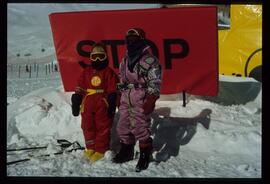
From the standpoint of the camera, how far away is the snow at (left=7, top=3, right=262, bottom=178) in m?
4.56

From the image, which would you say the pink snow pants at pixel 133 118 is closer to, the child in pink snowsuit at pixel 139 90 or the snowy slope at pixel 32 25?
the child in pink snowsuit at pixel 139 90

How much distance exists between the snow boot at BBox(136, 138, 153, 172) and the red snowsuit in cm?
46

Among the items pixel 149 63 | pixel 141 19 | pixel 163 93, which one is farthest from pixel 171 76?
pixel 149 63

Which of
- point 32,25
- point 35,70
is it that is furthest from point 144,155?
point 35,70

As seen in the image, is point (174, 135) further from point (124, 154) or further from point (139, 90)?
point (139, 90)

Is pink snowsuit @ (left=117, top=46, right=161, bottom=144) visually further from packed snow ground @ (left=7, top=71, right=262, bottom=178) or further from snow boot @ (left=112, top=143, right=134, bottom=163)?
packed snow ground @ (left=7, top=71, right=262, bottom=178)

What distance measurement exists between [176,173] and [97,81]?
132 cm

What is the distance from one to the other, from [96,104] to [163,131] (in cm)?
110

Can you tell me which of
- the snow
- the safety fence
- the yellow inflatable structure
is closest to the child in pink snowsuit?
the snow

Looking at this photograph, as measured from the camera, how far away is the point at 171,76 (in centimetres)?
554

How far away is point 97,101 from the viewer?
181 inches

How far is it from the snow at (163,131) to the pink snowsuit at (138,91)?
16.5 inches
